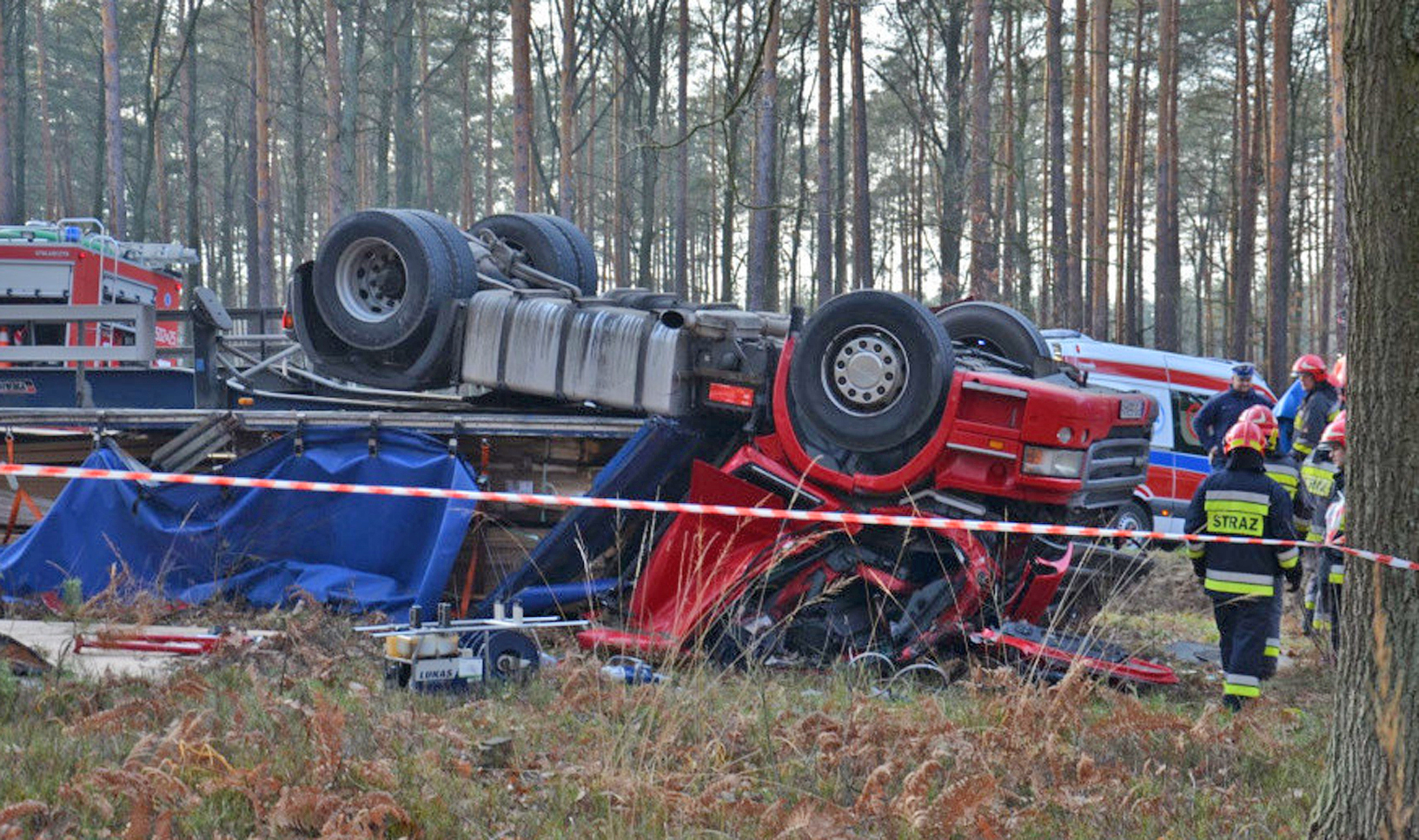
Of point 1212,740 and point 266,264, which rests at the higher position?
point 266,264

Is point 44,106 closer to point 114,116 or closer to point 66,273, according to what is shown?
point 114,116

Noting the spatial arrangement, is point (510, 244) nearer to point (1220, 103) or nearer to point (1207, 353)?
point (1220, 103)

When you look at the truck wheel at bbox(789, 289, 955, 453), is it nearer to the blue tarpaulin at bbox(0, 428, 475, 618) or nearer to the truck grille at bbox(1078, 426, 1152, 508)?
the truck grille at bbox(1078, 426, 1152, 508)

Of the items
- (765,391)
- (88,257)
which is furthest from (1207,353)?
(765,391)

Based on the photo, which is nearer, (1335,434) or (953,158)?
(1335,434)

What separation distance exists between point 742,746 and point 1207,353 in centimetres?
4484

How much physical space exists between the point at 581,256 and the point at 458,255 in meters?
1.34

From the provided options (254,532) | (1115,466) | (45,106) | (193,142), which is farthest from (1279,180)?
(45,106)

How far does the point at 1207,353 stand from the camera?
153 ft

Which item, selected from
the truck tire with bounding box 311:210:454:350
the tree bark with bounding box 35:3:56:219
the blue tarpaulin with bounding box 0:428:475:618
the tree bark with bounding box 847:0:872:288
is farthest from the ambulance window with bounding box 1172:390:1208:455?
the tree bark with bounding box 35:3:56:219

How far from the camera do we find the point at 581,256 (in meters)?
9.52

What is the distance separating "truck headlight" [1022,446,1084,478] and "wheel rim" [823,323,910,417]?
72 cm

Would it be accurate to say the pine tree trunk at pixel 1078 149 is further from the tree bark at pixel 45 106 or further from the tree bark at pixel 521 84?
the tree bark at pixel 45 106

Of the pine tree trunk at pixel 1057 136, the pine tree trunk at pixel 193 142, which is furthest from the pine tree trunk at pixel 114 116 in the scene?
the pine tree trunk at pixel 1057 136
